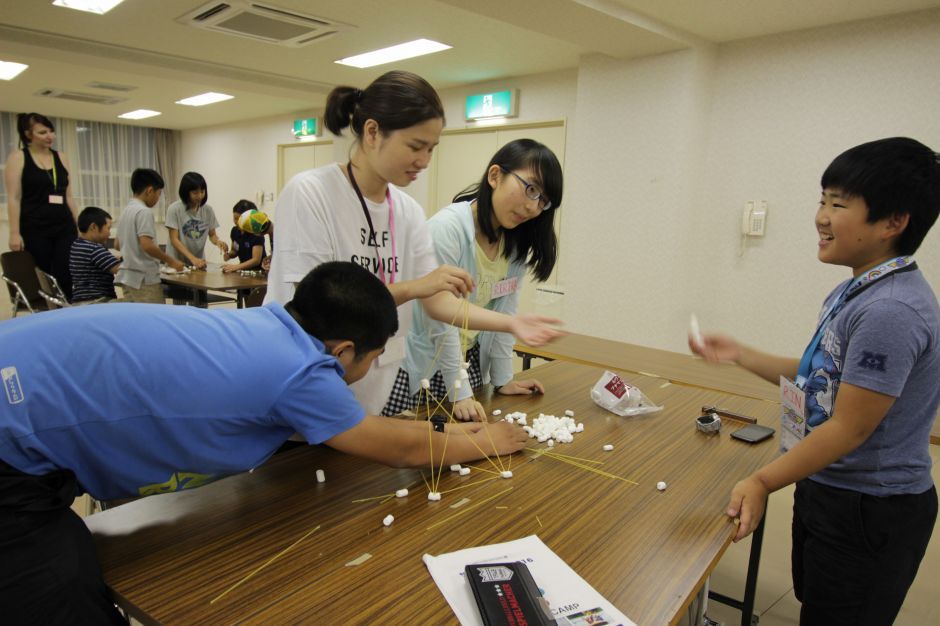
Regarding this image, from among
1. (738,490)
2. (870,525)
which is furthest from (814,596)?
(738,490)

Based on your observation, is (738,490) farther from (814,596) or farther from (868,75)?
(868,75)

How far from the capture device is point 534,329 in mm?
1748

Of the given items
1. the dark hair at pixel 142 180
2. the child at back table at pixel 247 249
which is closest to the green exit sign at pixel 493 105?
the child at back table at pixel 247 249

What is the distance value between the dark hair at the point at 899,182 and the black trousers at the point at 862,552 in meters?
0.62

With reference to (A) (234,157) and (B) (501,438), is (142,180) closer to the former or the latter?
(B) (501,438)

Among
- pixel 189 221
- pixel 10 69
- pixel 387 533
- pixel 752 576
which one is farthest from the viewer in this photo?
pixel 10 69

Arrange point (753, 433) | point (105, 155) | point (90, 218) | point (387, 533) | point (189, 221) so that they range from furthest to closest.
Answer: point (105, 155) → point (189, 221) → point (90, 218) → point (753, 433) → point (387, 533)

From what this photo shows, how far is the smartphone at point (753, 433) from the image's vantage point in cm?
181

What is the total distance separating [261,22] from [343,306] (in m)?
4.58

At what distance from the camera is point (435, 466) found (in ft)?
4.83

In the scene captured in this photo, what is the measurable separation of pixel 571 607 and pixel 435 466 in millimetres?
557

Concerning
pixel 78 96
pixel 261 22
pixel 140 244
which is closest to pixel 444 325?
pixel 140 244

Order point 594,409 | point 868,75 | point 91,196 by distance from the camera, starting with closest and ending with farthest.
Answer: point 594,409 < point 868,75 < point 91,196

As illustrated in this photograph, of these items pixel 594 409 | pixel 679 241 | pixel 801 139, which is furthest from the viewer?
pixel 679 241
